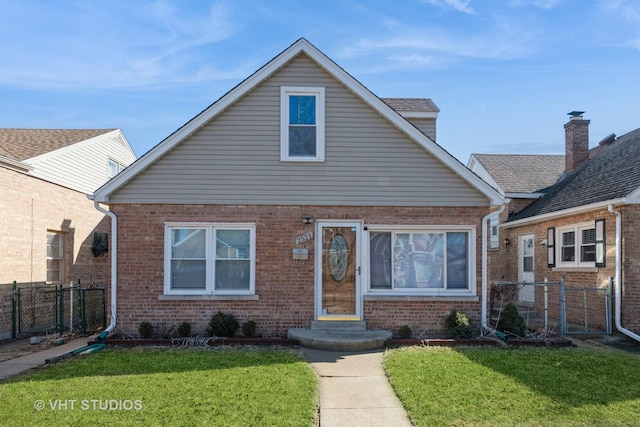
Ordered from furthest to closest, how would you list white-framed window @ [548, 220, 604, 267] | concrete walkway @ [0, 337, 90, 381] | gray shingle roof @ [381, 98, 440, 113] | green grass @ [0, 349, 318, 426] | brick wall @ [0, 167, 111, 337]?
gray shingle roof @ [381, 98, 440, 113], white-framed window @ [548, 220, 604, 267], brick wall @ [0, 167, 111, 337], concrete walkway @ [0, 337, 90, 381], green grass @ [0, 349, 318, 426]

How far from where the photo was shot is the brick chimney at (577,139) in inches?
712

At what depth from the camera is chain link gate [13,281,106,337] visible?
39.6 ft

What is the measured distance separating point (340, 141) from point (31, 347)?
8.07m

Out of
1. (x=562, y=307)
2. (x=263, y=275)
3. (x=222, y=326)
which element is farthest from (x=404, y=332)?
(x=222, y=326)

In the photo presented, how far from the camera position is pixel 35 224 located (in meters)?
13.1

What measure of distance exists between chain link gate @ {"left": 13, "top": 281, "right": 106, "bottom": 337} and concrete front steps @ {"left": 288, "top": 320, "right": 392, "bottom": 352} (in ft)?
18.6

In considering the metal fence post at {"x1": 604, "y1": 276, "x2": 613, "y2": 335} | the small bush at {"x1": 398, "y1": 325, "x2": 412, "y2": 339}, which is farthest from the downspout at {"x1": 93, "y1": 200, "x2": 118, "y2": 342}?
the metal fence post at {"x1": 604, "y1": 276, "x2": 613, "y2": 335}

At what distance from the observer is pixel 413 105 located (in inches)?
563

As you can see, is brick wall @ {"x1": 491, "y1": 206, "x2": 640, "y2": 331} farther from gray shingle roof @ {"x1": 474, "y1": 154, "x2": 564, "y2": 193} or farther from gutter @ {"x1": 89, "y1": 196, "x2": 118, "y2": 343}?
gutter @ {"x1": 89, "y1": 196, "x2": 118, "y2": 343}

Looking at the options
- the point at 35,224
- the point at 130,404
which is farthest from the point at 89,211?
the point at 130,404

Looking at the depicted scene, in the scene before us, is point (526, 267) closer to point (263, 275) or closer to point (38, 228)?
point (263, 275)

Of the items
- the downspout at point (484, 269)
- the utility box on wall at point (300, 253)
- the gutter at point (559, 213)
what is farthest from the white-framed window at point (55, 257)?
the gutter at point (559, 213)

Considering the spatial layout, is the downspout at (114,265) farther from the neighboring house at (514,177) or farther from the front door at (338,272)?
the neighboring house at (514,177)

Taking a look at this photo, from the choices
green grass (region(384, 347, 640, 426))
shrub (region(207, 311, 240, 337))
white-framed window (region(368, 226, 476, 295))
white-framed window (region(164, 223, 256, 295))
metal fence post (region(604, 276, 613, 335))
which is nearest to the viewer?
green grass (region(384, 347, 640, 426))
